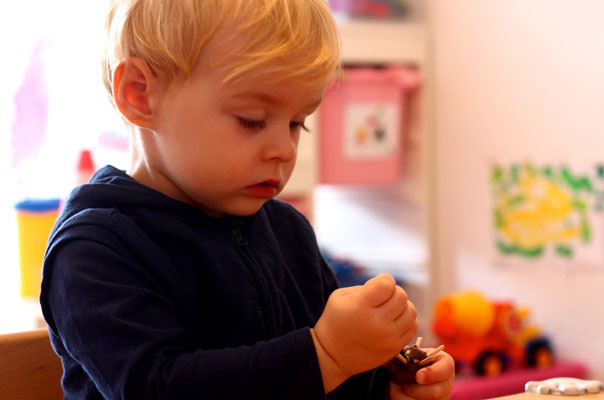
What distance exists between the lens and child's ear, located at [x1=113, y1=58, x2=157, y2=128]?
706 millimetres

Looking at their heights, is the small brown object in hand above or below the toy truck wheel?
above

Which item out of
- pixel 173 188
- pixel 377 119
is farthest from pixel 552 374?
pixel 173 188

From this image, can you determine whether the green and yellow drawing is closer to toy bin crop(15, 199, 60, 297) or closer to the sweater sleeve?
toy bin crop(15, 199, 60, 297)

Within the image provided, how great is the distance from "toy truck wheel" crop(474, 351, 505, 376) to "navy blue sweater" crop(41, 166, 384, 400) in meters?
1.19

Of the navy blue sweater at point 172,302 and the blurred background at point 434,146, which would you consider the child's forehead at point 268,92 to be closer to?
the navy blue sweater at point 172,302

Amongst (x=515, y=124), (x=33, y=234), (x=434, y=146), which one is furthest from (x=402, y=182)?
(x=33, y=234)

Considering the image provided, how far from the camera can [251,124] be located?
2.27 feet

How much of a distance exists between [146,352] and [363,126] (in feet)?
5.59

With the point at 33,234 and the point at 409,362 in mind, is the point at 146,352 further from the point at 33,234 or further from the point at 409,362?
the point at 33,234

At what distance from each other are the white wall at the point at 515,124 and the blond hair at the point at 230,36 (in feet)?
4.62

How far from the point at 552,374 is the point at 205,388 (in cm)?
150

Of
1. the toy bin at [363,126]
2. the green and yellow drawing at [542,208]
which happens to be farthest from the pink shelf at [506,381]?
the toy bin at [363,126]

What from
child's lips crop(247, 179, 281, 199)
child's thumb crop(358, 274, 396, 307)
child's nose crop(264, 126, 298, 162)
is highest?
child's nose crop(264, 126, 298, 162)

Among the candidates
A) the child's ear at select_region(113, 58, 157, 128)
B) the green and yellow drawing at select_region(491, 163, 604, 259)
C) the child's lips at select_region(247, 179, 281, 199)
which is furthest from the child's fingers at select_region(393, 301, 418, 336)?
the green and yellow drawing at select_region(491, 163, 604, 259)
